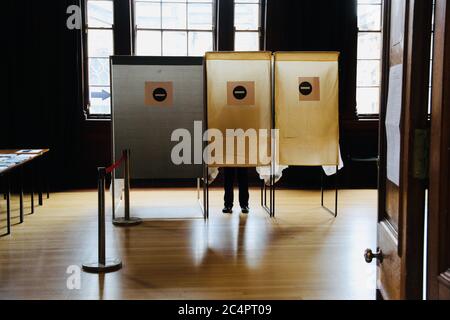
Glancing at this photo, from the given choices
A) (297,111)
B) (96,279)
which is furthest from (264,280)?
(297,111)

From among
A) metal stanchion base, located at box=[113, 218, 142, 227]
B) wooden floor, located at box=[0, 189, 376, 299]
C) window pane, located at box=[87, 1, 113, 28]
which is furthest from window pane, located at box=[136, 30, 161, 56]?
metal stanchion base, located at box=[113, 218, 142, 227]

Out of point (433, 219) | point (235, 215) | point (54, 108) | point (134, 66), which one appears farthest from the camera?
point (54, 108)

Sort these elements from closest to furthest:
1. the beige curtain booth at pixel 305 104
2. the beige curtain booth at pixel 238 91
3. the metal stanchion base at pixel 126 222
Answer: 1. the metal stanchion base at pixel 126 222
2. the beige curtain booth at pixel 238 91
3. the beige curtain booth at pixel 305 104

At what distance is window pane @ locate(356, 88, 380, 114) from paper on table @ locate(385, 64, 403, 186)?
602cm

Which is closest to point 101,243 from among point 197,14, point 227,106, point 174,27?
point 227,106

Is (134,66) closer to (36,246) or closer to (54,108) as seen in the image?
(36,246)

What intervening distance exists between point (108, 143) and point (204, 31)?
207cm

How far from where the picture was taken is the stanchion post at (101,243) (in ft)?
12.3

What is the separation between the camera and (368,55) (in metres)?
8.04

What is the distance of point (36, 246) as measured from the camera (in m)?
4.55

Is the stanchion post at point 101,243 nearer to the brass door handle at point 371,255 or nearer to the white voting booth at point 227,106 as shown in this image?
the white voting booth at point 227,106

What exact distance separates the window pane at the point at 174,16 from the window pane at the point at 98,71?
3.24 ft

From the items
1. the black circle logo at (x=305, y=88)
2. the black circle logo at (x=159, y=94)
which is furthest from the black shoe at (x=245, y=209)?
the black circle logo at (x=159, y=94)
